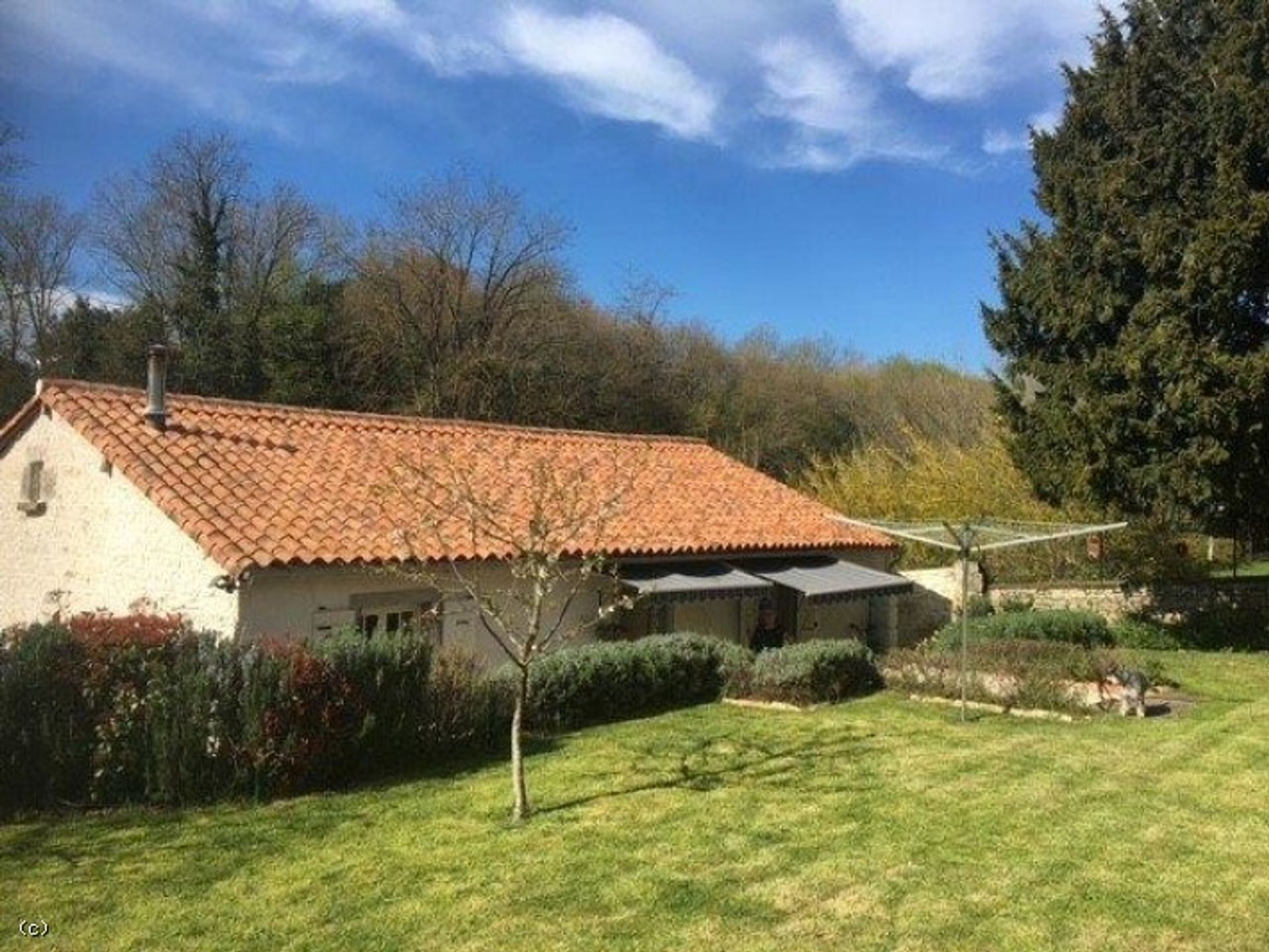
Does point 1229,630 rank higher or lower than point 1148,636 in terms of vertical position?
higher

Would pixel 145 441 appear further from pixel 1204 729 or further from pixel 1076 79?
pixel 1076 79

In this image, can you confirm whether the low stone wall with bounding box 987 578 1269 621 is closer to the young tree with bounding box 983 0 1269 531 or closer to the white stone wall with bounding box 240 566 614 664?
the young tree with bounding box 983 0 1269 531

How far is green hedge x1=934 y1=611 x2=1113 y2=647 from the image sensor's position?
68.6 feet

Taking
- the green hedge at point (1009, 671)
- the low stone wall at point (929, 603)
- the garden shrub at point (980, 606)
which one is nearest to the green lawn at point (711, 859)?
the green hedge at point (1009, 671)

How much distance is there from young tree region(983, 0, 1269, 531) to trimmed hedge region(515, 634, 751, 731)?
37.0ft

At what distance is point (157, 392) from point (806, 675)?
11992 mm

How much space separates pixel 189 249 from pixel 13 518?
2732 centimetres

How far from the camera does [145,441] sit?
16156 millimetres

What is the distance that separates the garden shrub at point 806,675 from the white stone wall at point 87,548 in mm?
8191

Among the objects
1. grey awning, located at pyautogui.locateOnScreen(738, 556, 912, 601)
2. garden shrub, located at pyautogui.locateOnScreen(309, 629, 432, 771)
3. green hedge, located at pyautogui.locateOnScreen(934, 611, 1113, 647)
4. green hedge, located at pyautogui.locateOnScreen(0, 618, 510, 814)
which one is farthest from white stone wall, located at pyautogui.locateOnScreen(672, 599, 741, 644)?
green hedge, located at pyautogui.locateOnScreen(0, 618, 510, 814)

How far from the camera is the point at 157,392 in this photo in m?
17.1

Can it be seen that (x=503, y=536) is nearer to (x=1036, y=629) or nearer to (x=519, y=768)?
(x=519, y=768)

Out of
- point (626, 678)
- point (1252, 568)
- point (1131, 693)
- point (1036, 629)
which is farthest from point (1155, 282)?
point (1252, 568)

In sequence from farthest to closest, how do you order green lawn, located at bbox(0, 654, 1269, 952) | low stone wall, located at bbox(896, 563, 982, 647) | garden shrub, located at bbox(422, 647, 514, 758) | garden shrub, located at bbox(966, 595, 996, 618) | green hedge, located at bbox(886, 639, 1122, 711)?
low stone wall, located at bbox(896, 563, 982, 647)
garden shrub, located at bbox(966, 595, 996, 618)
green hedge, located at bbox(886, 639, 1122, 711)
garden shrub, located at bbox(422, 647, 514, 758)
green lawn, located at bbox(0, 654, 1269, 952)
